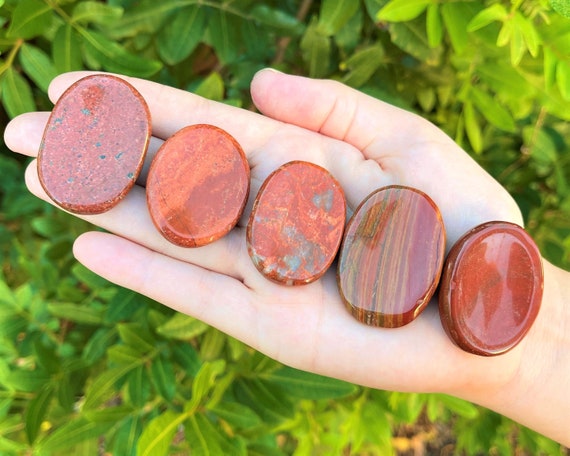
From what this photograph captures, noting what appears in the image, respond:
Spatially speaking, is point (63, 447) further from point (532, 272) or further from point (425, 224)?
point (532, 272)

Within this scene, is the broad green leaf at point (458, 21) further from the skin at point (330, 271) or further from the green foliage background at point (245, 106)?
the skin at point (330, 271)

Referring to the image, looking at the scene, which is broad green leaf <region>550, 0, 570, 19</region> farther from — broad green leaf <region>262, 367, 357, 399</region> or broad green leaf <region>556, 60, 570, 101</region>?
broad green leaf <region>262, 367, 357, 399</region>

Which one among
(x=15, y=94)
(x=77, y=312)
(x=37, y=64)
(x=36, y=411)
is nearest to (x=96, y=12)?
(x=37, y=64)

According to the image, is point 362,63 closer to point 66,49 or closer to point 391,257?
point 391,257

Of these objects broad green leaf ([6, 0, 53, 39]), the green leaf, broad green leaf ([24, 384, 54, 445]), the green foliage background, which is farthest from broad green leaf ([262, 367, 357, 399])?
broad green leaf ([6, 0, 53, 39])

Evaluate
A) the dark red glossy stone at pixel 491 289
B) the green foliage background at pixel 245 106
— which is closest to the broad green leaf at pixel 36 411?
the green foliage background at pixel 245 106

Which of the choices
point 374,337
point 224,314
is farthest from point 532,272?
point 224,314
